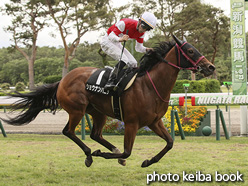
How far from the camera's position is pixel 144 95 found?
4.46 meters

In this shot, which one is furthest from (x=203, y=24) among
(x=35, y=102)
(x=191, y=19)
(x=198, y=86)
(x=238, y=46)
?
(x=35, y=102)

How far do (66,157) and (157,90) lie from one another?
8.16 feet

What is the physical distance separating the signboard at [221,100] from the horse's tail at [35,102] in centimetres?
383

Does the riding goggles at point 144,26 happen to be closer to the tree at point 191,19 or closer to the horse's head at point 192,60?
the horse's head at point 192,60

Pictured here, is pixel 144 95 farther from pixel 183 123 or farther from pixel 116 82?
pixel 183 123

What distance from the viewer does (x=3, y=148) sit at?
728 cm

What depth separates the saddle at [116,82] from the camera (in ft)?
15.0

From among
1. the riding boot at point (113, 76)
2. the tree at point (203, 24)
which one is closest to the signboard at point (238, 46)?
the riding boot at point (113, 76)

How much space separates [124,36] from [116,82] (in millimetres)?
610

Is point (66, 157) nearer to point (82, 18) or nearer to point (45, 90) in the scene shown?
point (45, 90)

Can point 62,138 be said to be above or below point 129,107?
below

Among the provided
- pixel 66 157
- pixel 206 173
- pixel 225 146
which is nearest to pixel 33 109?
pixel 66 157

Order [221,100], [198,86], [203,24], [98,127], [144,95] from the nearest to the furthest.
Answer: [144,95] < [98,127] < [221,100] < [198,86] < [203,24]

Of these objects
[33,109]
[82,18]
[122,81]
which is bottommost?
[33,109]
